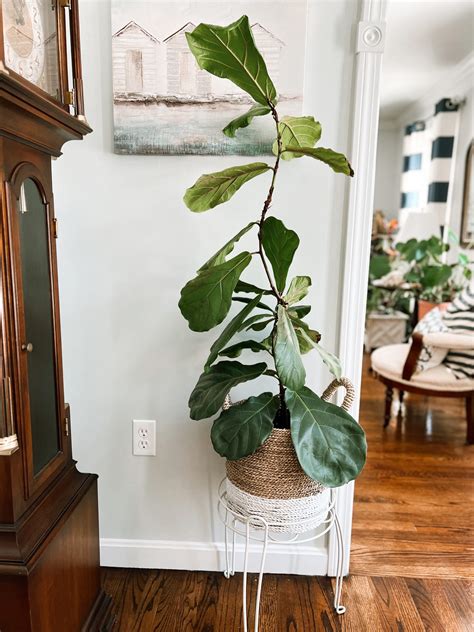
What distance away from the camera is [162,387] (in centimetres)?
157

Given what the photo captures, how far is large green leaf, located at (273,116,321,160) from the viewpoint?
1.14 metres

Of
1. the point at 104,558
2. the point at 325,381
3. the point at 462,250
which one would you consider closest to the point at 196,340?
the point at 325,381

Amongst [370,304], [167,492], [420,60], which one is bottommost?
[167,492]

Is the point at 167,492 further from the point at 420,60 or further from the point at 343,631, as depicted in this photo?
the point at 420,60

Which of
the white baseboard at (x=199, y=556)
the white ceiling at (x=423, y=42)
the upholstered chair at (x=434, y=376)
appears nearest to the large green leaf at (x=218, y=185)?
the white baseboard at (x=199, y=556)

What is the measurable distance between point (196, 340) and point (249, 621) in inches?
33.4

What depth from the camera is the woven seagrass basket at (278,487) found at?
1232 mm

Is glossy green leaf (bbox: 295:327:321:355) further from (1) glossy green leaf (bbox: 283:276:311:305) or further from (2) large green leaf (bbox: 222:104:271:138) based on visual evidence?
(2) large green leaf (bbox: 222:104:271:138)

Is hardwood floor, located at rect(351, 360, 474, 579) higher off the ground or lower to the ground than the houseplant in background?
lower

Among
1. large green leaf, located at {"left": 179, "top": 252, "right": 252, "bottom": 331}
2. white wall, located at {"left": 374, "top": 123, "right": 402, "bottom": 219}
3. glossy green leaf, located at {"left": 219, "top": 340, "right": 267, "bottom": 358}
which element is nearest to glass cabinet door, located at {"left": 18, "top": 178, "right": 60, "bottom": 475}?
large green leaf, located at {"left": 179, "top": 252, "right": 252, "bottom": 331}

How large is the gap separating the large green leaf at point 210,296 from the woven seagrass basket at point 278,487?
351 mm

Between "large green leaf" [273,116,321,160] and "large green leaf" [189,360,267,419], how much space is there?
1.77 feet

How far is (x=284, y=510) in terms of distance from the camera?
1248 mm

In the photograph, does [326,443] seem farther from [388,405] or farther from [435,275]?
[435,275]
